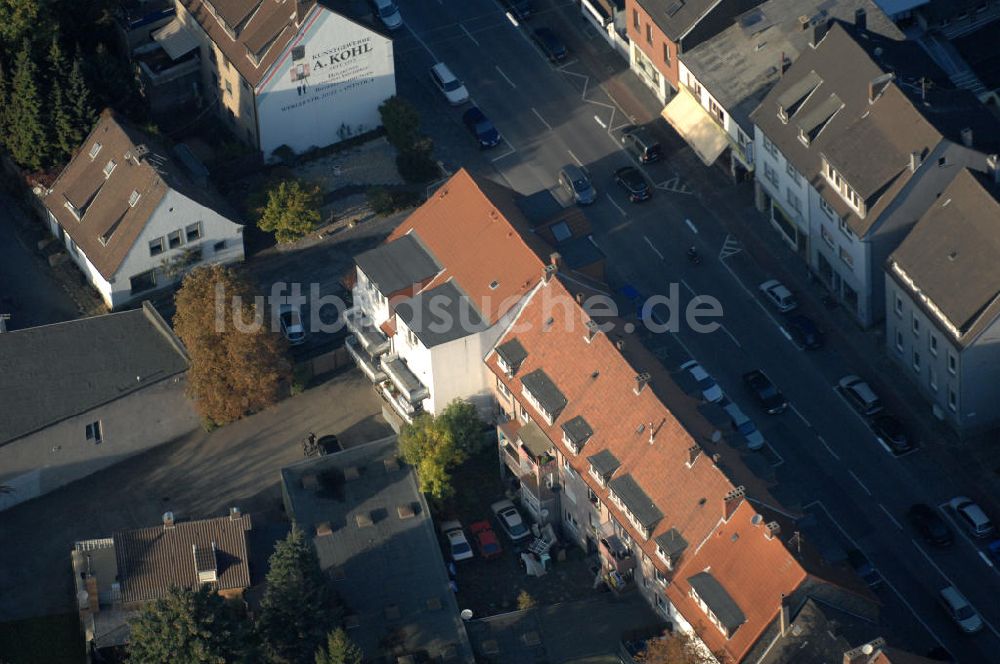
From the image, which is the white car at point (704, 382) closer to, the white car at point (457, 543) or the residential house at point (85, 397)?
the white car at point (457, 543)

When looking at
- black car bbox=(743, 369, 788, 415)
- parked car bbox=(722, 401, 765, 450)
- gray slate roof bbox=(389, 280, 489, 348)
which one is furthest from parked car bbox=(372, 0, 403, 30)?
parked car bbox=(722, 401, 765, 450)

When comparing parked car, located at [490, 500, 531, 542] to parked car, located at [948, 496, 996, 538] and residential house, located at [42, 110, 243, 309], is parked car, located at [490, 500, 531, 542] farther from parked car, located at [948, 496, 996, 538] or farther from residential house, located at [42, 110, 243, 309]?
residential house, located at [42, 110, 243, 309]

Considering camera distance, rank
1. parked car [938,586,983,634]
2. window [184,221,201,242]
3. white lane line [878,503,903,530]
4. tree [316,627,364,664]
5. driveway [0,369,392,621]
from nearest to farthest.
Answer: tree [316,627,364,664] < parked car [938,586,983,634] < driveway [0,369,392,621] < white lane line [878,503,903,530] < window [184,221,201,242]

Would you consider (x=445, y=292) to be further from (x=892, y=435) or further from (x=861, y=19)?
(x=861, y=19)

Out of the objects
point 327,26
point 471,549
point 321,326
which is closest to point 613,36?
point 327,26

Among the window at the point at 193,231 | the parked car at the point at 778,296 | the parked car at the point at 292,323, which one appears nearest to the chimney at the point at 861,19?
the parked car at the point at 778,296
